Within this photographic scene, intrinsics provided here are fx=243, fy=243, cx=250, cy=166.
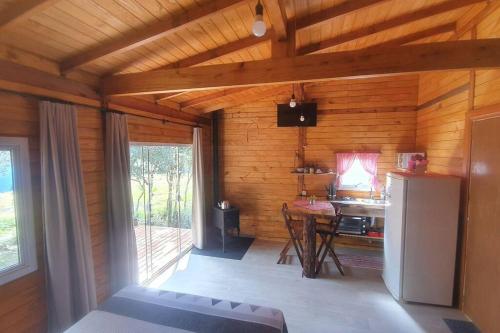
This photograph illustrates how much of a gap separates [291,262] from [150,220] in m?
2.33

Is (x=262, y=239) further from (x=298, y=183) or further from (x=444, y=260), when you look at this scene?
(x=444, y=260)

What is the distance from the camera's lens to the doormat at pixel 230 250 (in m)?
4.27

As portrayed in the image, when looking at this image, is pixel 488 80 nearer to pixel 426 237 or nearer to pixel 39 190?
pixel 426 237

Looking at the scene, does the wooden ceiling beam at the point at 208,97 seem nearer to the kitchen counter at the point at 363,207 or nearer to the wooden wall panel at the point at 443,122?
the kitchen counter at the point at 363,207

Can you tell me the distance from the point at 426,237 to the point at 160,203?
11.6ft

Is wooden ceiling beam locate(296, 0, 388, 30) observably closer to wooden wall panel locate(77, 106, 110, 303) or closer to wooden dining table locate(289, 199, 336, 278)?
wooden wall panel locate(77, 106, 110, 303)

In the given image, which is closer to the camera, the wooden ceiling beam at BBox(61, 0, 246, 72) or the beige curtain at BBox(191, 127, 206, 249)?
the wooden ceiling beam at BBox(61, 0, 246, 72)

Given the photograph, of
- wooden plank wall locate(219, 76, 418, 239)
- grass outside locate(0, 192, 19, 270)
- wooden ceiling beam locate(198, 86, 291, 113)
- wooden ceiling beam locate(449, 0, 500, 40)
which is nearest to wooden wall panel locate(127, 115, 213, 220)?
wooden plank wall locate(219, 76, 418, 239)

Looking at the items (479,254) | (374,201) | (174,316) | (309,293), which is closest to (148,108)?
(174,316)

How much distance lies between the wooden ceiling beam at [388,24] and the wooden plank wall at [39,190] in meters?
2.42

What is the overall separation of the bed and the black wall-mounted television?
3401 millimetres

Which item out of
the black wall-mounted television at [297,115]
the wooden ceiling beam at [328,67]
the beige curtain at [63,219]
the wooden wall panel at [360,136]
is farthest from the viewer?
the black wall-mounted television at [297,115]

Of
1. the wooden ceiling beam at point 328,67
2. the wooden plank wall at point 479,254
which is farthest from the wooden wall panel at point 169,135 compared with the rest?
the wooden plank wall at point 479,254

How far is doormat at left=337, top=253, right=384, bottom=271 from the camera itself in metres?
3.86
